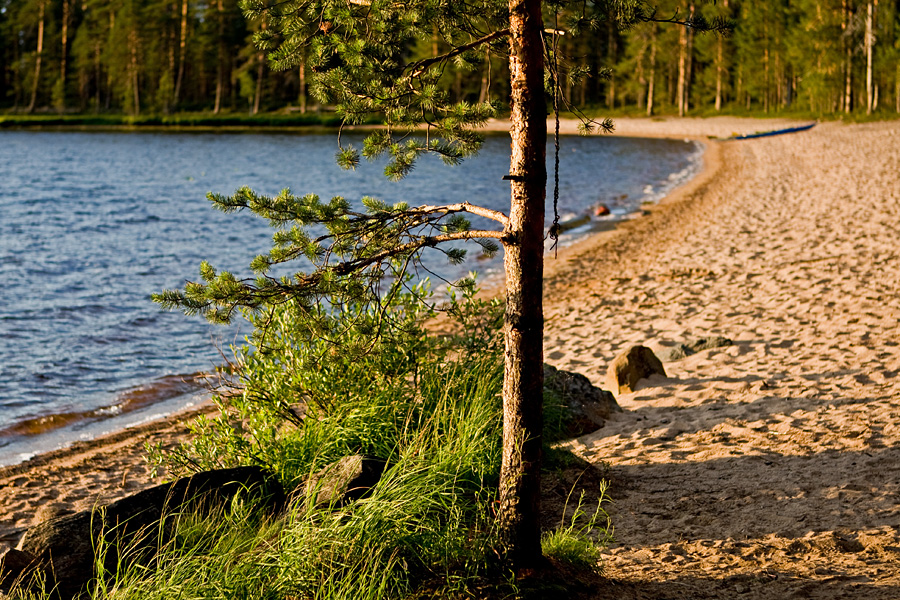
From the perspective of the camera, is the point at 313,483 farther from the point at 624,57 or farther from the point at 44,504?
the point at 624,57

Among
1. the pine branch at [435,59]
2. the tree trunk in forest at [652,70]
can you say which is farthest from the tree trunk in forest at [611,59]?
the pine branch at [435,59]

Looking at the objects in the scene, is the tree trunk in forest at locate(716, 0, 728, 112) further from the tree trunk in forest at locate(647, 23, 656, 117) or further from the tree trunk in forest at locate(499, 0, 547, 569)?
the tree trunk in forest at locate(499, 0, 547, 569)

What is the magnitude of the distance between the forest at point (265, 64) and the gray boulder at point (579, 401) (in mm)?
51920

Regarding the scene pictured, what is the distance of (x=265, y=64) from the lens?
57.8 m

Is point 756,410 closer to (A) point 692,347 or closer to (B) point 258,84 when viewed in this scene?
(A) point 692,347

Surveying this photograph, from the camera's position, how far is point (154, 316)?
561 inches

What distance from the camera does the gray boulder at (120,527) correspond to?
446 cm

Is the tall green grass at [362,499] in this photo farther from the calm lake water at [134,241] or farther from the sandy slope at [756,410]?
the calm lake water at [134,241]

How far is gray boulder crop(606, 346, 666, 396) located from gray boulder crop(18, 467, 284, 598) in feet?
13.1

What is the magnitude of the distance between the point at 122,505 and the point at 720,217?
17936 mm

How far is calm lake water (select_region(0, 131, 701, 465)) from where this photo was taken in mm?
10375

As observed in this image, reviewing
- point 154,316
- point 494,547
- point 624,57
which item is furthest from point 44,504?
point 624,57

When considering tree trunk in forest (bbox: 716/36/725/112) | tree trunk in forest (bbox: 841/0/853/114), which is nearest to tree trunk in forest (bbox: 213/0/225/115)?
tree trunk in forest (bbox: 716/36/725/112)

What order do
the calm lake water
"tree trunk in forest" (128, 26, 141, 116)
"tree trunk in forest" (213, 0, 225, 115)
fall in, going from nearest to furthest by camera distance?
the calm lake water
"tree trunk in forest" (128, 26, 141, 116)
"tree trunk in forest" (213, 0, 225, 115)
